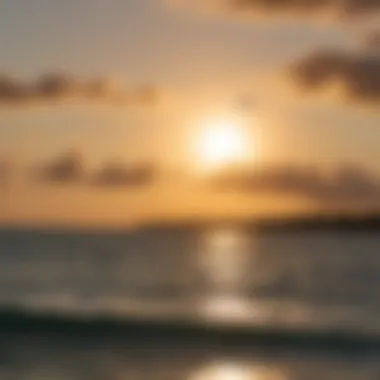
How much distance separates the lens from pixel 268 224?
17.7 ft

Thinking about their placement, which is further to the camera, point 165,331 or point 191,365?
point 165,331

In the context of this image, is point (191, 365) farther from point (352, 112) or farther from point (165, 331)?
point (352, 112)

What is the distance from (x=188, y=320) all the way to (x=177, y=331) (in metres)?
0.45

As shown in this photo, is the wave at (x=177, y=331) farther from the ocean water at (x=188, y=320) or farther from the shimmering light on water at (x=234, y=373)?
the shimmering light on water at (x=234, y=373)

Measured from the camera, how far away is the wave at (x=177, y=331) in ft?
14.8

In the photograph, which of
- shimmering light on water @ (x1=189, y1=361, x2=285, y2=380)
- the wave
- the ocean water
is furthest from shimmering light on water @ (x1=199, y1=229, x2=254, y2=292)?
shimmering light on water @ (x1=189, y1=361, x2=285, y2=380)

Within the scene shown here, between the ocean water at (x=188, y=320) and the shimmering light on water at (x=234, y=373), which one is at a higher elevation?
the ocean water at (x=188, y=320)

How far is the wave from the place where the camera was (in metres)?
4.50

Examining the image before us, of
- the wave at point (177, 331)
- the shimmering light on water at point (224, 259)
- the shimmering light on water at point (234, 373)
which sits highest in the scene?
the shimmering light on water at point (224, 259)

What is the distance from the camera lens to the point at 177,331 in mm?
4789

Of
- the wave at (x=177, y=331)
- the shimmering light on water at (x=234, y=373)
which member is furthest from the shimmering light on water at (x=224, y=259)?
the shimmering light on water at (x=234, y=373)

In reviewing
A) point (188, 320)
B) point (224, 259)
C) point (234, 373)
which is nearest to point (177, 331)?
point (188, 320)

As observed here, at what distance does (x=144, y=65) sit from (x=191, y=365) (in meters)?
1.18

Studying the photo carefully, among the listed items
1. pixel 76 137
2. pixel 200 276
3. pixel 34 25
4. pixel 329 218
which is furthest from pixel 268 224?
pixel 200 276
